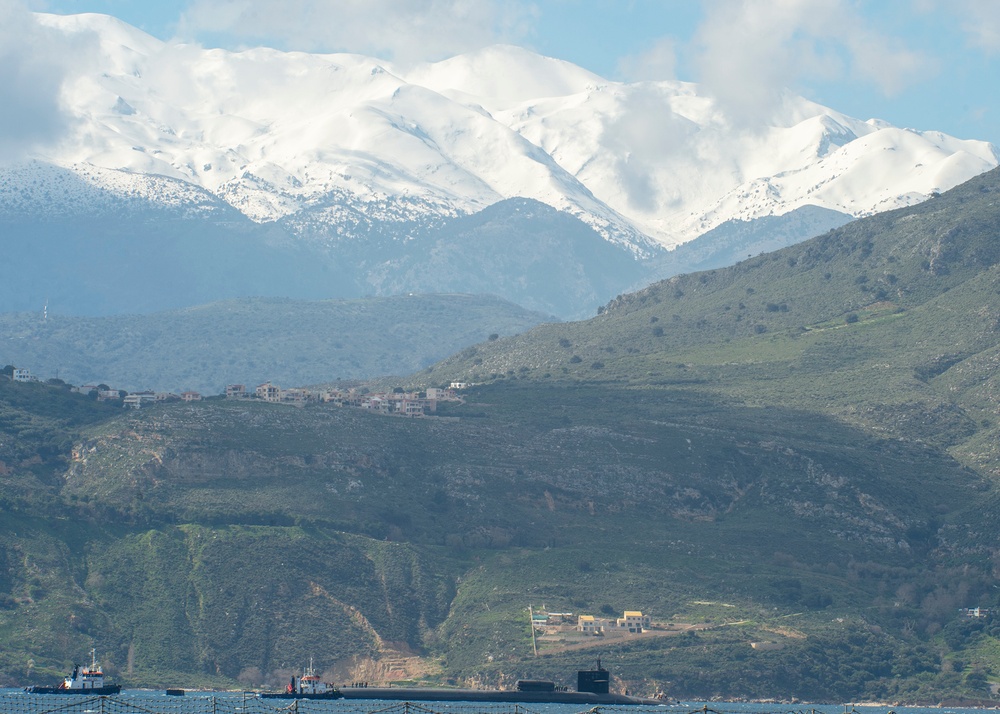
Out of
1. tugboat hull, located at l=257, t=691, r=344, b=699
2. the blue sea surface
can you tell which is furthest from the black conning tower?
tugboat hull, located at l=257, t=691, r=344, b=699

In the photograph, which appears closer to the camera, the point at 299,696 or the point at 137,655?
the point at 299,696

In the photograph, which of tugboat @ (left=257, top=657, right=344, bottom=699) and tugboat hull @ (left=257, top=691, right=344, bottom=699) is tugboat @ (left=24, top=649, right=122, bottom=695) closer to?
tugboat hull @ (left=257, top=691, right=344, bottom=699)

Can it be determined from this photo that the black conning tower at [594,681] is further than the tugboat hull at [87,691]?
No

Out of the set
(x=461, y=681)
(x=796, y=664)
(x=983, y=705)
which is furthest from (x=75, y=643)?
(x=983, y=705)

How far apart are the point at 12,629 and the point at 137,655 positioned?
41.8 feet

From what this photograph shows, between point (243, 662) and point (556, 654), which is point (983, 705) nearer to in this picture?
point (556, 654)

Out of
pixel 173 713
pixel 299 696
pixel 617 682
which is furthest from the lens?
pixel 617 682

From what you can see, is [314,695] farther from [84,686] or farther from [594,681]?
[594,681]

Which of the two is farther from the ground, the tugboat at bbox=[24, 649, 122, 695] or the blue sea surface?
the tugboat at bbox=[24, 649, 122, 695]

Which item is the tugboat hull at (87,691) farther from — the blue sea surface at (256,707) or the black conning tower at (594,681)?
the black conning tower at (594,681)

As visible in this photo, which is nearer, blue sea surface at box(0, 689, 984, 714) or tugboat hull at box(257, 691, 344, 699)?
blue sea surface at box(0, 689, 984, 714)

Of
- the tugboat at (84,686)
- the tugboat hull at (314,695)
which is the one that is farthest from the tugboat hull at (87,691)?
the tugboat hull at (314,695)

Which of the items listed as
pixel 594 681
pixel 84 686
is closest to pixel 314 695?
pixel 84 686

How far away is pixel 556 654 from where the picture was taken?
649ft
